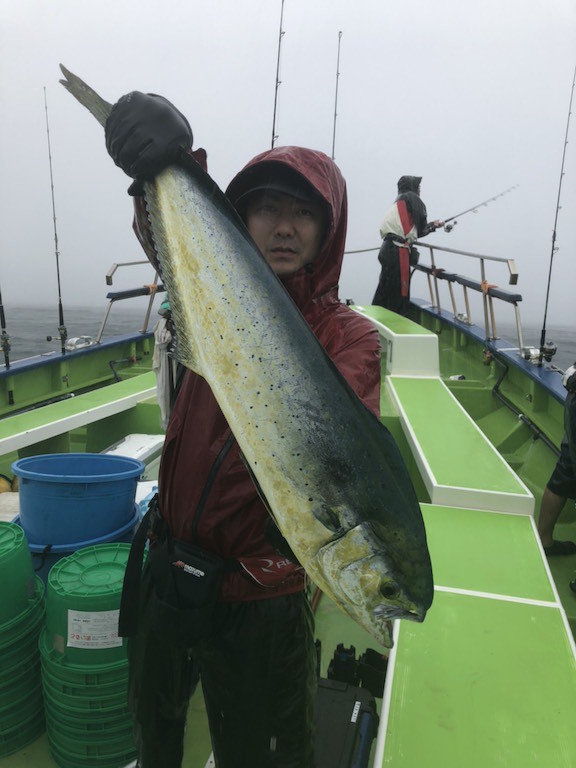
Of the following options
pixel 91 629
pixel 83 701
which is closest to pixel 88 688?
pixel 83 701

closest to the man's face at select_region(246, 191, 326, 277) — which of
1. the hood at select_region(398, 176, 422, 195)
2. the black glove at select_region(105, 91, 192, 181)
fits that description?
the black glove at select_region(105, 91, 192, 181)

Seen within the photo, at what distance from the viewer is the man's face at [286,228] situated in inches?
69.4

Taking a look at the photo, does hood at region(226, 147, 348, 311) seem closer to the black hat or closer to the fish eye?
the black hat

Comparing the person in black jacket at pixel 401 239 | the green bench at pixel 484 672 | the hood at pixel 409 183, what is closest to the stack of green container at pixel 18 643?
the green bench at pixel 484 672

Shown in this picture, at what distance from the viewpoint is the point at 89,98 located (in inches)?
63.2

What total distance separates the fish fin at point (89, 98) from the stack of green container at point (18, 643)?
69.7 inches

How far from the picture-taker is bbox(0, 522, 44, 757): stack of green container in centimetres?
215

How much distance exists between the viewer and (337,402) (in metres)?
1.27

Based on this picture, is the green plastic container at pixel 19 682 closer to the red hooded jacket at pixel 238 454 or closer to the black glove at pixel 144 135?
the red hooded jacket at pixel 238 454

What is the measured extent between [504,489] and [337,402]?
220 cm

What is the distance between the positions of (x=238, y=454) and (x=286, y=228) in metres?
0.80

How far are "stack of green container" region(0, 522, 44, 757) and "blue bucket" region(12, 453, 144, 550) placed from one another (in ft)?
0.56

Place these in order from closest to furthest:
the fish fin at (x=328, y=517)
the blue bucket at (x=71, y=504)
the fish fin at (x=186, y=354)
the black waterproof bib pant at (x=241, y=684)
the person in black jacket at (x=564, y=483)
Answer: the fish fin at (x=328, y=517) → the fish fin at (x=186, y=354) → the black waterproof bib pant at (x=241, y=684) → the blue bucket at (x=71, y=504) → the person in black jacket at (x=564, y=483)

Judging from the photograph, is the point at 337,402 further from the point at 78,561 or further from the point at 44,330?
the point at 44,330
